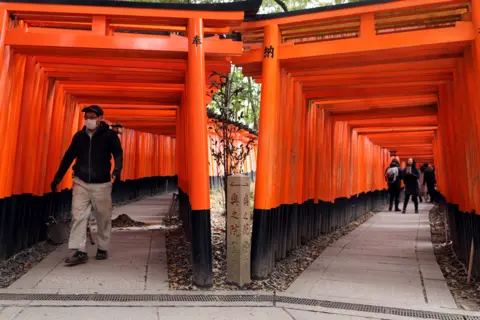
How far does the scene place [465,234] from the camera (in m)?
5.34

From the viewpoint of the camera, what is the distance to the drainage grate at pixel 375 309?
147 inches

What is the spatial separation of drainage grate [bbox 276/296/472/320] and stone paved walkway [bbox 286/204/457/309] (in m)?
0.13

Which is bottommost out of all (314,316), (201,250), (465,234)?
(314,316)

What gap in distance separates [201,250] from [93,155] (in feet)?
5.92

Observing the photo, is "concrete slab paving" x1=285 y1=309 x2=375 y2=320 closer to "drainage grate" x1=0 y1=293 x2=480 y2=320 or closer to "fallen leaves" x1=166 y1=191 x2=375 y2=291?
"drainage grate" x1=0 y1=293 x2=480 y2=320

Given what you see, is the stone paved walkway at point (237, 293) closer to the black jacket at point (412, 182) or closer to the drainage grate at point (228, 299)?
the drainage grate at point (228, 299)

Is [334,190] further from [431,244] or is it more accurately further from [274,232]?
[274,232]

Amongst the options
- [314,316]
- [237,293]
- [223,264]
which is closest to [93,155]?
[223,264]

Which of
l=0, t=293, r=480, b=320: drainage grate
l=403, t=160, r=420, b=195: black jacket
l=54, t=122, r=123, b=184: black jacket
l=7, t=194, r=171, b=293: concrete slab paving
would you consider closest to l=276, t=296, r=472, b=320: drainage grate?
l=0, t=293, r=480, b=320: drainage grate

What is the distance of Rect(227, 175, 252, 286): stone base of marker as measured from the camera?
4.50 m

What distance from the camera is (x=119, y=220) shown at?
8656mm

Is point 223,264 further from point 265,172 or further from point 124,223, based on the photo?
point 124,223

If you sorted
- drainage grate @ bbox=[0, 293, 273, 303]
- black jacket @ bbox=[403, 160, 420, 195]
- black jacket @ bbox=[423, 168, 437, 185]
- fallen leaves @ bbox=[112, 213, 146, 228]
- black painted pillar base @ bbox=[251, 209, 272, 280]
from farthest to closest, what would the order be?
black jacket @ bbox=[423, 168, 437, 185] → black jacket @ bbox=[403, 160, 420, 195] → fallen leaves @ bbox=[112, 213, 146, 228] → black painted pillar base @ bbox=[251, 209, 272, 280] → drainage grate @ bbox=[0, 293, 273, 303]

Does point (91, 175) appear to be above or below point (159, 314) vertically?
above
